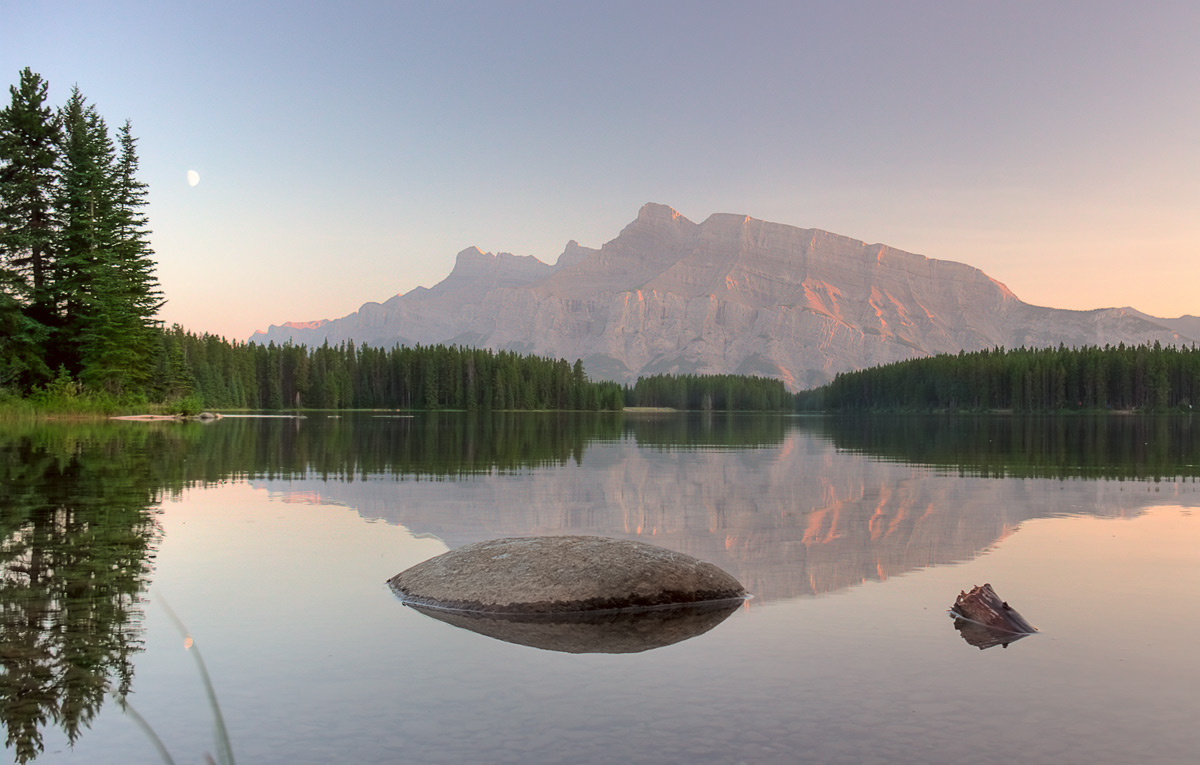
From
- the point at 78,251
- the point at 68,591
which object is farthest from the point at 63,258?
the point at 68,591

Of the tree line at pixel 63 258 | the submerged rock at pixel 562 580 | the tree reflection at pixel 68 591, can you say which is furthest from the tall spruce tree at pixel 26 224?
the submerged rock at pixel 562 580

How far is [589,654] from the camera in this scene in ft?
33.6

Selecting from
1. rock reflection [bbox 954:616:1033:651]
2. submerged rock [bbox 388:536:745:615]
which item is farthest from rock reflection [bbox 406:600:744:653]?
rock reflection [bbox 954:616:1033:651]

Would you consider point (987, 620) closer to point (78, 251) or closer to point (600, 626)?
point (600, 626)

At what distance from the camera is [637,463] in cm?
4197

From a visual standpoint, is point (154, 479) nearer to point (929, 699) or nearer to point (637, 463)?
point (637, 463)

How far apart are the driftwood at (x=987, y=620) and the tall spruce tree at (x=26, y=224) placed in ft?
201

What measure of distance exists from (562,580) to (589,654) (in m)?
2.74

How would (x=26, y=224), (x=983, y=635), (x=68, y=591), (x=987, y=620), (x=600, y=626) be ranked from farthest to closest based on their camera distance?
(x=26, y=224), (x=68, y=591), (x=600, y=626), (x=987, y=620), (x=983, y=635)

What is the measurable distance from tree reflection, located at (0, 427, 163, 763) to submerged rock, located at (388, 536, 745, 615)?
4.05 meters

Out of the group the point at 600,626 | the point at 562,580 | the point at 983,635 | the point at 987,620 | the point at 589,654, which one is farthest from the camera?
the point at 562,580

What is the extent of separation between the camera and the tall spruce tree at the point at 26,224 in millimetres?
57125

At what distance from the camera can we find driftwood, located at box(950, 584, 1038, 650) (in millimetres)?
11070

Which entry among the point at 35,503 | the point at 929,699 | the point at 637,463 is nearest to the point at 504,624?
the point at 929,699
